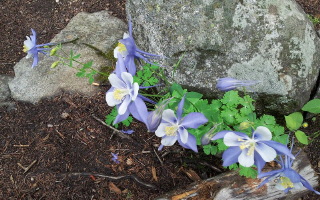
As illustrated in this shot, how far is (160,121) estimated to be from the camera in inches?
72.8

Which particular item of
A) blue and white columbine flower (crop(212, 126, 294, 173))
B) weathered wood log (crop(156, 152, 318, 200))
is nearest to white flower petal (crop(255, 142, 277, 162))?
blue and white columbine flower (crop(212, 126, 294, 173))

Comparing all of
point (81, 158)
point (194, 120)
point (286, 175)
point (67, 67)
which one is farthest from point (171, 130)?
point (67, 67)

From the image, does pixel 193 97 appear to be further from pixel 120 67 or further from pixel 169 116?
pixel 120 67

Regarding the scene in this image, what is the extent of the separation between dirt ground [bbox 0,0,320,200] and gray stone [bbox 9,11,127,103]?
111 mm

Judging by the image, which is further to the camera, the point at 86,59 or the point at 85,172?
the point at 86,59

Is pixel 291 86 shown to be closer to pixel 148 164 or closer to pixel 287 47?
pixel 287 47

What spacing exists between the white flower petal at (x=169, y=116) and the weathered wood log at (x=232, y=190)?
943 millimetres

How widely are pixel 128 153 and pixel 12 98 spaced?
1.39 metres

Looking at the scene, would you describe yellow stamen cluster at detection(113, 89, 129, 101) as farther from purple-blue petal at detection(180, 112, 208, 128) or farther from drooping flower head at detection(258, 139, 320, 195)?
drooping flower head at detection(258, 139, 320, 195)

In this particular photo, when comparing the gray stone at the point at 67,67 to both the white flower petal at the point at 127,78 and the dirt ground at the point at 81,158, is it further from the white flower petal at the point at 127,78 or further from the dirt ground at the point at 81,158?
the white flower petal at the point at 127,78

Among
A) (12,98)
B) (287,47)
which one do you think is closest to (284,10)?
(287,47)

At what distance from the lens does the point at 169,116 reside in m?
1.88

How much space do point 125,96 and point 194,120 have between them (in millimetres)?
396

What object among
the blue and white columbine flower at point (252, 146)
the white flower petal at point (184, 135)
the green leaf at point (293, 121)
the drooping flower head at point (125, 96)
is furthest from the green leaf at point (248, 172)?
the drooping flower head at point (125, 96)
